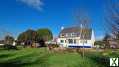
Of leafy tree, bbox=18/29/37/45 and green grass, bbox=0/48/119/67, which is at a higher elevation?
leafy tree, bbox=18/29/37/45

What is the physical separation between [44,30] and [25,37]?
2228 centimetres

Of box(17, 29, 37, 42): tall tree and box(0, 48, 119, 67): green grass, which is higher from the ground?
Answer: box(17, 29, 37, 42): tall tree

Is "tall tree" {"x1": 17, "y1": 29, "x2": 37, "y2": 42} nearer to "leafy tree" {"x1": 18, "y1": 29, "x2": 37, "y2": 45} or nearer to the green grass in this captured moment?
"leafy tree" {"x1": 18, "y1": 29, "x2": 37, "y2": 45}

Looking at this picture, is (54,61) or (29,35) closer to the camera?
(54,61)

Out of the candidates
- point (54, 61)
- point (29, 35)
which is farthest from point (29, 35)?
point (54, 61)

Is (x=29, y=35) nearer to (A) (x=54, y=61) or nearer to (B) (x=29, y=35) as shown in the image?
(B) (x=29, y=35)

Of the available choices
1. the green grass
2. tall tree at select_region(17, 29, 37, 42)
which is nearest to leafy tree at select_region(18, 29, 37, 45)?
tall tree at select_region(17, 29, 37, 42)

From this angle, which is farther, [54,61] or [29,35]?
[29,35]

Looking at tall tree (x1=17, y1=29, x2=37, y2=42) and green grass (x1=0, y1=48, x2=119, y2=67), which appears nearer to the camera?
green grass (x1=0, y1=48, x2=119, y2=67)

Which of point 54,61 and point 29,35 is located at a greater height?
point 29,35

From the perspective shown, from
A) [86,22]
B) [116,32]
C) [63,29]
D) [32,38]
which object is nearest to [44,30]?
[63,29]

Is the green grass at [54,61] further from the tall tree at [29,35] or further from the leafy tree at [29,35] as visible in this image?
the tall tree at [29,35]

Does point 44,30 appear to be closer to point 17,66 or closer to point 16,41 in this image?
point 16,41

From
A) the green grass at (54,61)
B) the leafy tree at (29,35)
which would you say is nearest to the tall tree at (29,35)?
the leafy tree at (29,35)
